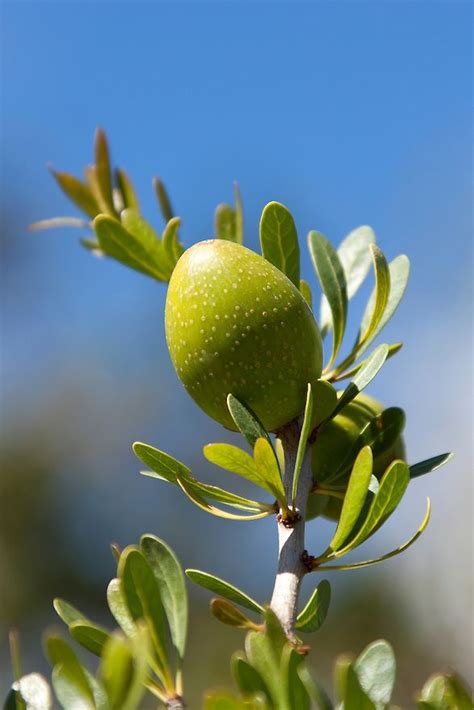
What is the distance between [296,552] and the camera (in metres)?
0.76

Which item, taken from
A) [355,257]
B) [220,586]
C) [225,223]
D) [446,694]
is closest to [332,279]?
[355,257]

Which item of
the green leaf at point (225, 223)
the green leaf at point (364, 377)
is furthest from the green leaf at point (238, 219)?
the green leaf at point (364, 377)

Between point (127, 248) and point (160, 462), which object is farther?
point (127, 248)

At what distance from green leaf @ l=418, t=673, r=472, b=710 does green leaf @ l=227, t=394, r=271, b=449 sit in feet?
0.85

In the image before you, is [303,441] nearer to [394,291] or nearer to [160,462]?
[160,462]

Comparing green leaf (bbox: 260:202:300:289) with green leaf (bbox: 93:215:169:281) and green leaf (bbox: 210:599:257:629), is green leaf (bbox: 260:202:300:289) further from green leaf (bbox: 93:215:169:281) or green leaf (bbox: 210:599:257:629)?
green leaf (bbox: 210:599:257:629)

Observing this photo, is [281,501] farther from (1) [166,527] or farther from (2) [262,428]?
(1) [166,527]

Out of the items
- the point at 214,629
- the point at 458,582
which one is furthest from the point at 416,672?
the point at 214,629

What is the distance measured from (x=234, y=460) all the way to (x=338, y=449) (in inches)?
7.1

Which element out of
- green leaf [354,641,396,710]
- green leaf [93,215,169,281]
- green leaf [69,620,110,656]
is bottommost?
green leaf [69,620,110,656]

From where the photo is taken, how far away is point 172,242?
100 cm

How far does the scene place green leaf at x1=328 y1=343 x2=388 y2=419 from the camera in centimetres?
81

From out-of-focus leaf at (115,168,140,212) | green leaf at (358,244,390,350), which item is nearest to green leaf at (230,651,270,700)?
green leaf at (358,244,390,350)

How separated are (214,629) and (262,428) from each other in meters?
8.27
